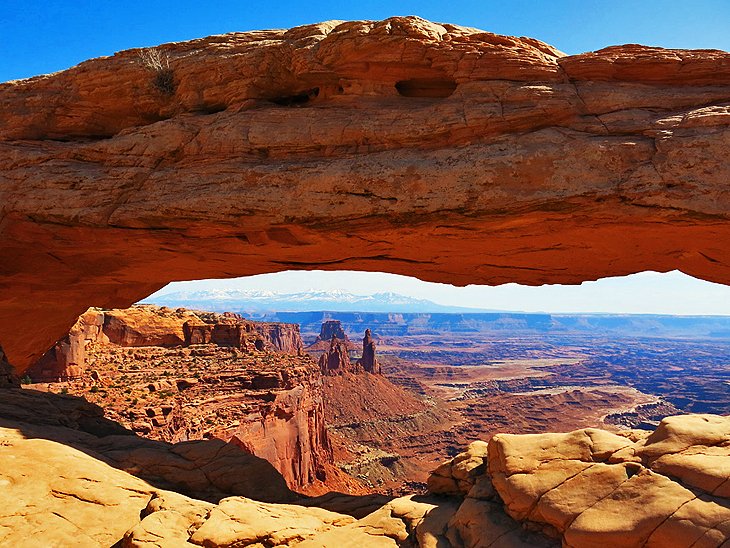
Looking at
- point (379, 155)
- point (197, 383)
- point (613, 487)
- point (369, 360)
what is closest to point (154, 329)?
point (197, 383)

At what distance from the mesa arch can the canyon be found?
6 centimetres

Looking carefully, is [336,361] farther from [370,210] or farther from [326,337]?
[370,210]

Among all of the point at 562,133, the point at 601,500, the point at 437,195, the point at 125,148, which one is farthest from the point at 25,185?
the point at 601,500

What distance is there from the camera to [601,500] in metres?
8.72

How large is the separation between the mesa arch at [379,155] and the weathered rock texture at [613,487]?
4.94 m

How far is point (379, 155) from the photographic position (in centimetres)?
1304

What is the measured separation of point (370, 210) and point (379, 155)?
1441 millimetres

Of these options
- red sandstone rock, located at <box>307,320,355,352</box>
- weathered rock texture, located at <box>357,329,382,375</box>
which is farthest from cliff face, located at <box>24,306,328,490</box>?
red sandstone rock, located at <box>307,320,355,352</box>

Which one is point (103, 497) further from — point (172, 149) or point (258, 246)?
point (172, 149)

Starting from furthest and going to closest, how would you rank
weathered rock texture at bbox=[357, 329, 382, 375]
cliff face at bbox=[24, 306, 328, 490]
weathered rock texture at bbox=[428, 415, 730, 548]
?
weathered rock texture at bbox=[357, 329, 382, 375] → cliff face at bbox=[24, 306, 328, 490] → weathered rock texture at bbox=[428, 415, 730, 548]

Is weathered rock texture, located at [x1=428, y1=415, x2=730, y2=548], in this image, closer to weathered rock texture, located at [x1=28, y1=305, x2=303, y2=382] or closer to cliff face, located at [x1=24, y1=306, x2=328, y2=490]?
cliff face, located at [x1=24, y1=306, x2=328, y2=490]

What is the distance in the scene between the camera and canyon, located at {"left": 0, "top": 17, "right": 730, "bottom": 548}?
9.66 m

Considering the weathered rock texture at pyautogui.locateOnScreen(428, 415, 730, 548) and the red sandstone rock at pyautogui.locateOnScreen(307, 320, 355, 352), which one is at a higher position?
the weathered rock texture at pyautogui.locateOnScreen(428, 415, 730, 548)

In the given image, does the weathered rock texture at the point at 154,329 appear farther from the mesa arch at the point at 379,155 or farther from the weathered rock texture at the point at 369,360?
the weathered rock texture at the point at 369,360
